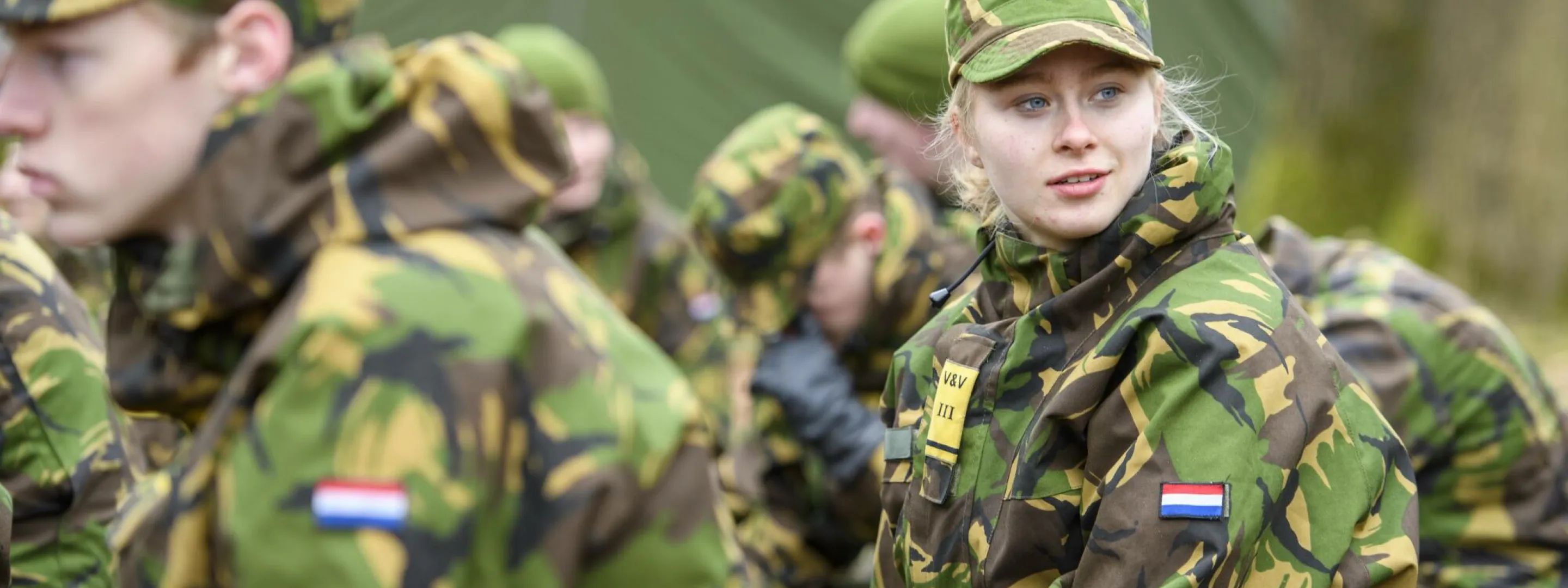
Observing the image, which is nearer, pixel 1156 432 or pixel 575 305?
pixel 1156 432

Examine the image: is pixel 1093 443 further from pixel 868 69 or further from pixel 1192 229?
pixel 868 69

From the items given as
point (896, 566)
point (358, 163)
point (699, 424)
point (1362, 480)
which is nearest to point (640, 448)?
point (699, 424)

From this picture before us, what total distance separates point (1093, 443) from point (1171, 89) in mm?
658

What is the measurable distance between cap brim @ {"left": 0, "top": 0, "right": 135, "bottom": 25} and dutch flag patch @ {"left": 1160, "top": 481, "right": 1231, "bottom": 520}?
1827mm

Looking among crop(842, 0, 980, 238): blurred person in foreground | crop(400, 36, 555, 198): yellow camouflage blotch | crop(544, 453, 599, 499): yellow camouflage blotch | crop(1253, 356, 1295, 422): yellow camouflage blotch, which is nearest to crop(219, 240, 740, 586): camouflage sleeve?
crop(544, 453, 599, 499): yellow camouflage blotch

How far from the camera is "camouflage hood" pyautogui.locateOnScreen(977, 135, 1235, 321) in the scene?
8.41ft

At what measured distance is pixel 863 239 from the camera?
524cm

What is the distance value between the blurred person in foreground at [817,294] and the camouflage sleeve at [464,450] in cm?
226

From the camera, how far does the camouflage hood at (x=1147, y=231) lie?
256 cm

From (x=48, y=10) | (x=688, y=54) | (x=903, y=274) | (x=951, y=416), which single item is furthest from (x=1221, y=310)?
(x=688, y=54)

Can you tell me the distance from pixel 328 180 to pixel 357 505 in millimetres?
541

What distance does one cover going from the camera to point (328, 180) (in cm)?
272

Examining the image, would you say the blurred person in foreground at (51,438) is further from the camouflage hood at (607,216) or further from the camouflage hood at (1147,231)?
the camouflage hood at (607,216)

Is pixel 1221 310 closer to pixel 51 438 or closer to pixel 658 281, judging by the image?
pixel 51 438
